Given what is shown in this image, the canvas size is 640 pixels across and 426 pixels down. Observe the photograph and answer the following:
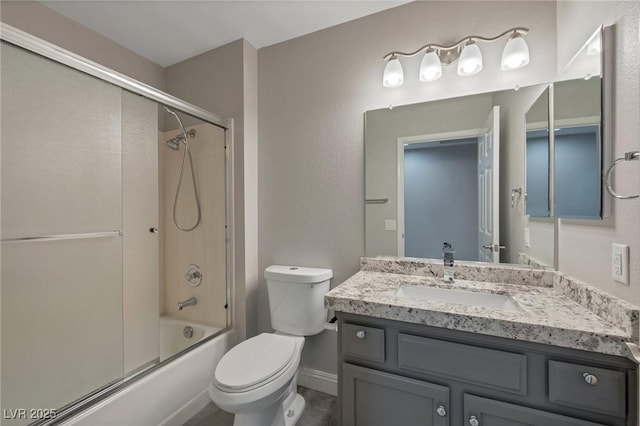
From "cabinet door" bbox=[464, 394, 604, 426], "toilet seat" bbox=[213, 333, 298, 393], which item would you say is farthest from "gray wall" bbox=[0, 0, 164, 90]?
"cabinet door" bbox=[464, 394, 604, 426]

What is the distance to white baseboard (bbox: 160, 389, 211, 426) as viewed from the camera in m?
1.52

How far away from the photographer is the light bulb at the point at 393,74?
1600mm

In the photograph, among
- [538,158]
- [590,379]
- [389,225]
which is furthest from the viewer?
[389,225]

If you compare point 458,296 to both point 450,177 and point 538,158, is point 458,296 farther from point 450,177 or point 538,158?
point 538,158

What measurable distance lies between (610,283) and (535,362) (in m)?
0.38

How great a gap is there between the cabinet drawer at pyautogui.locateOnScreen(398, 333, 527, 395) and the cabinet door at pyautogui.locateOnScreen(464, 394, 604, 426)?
0.06 m

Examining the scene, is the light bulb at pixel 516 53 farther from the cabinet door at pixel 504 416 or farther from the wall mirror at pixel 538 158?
the cabinet door at pixel 504 416

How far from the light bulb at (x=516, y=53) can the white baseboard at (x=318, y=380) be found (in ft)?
6.89

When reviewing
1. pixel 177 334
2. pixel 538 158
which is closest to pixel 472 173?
pixel 538 158

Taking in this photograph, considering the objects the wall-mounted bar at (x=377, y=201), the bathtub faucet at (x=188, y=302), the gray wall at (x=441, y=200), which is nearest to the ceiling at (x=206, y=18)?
the gray wall at (x=441, y=200)

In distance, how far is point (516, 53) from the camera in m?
1.36

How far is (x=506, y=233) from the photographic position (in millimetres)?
1429

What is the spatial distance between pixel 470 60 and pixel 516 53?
0.20 m

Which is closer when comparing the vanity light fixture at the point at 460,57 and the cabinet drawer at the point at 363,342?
the cabinet drawer at the point at 363,342
